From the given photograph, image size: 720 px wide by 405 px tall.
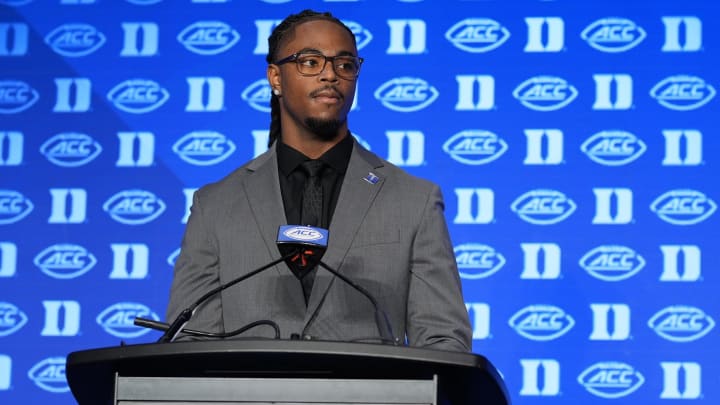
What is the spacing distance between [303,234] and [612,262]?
7.64 ft

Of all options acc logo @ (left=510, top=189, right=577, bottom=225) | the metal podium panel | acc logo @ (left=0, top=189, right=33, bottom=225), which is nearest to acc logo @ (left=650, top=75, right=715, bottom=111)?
acc logo @ (left=510, top=189, right=577, bottom=225)

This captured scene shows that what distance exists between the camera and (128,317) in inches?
162

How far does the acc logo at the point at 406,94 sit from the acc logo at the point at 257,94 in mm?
447

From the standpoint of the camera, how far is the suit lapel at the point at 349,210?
7.66 feet

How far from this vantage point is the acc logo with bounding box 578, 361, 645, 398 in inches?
152

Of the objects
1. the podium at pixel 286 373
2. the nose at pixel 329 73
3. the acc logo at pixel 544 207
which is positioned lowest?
the podium at pixel 286 373

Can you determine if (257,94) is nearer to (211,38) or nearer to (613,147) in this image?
(211,38)

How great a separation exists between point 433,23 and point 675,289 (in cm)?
136

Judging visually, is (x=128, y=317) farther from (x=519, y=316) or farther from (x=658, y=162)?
(x=658, y=162)

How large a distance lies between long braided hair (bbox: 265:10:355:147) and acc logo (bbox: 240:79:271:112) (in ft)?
4.29

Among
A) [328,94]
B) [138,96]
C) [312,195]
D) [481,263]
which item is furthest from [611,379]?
[138,96]

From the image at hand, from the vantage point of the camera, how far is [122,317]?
4.12 metres

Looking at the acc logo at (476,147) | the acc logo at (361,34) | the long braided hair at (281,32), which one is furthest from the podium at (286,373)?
the acc logo at (361,34)

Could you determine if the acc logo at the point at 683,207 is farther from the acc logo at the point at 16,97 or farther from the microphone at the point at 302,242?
the acc logo at the point at 16,97
